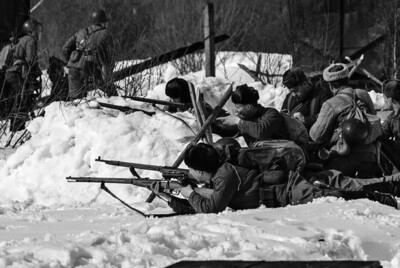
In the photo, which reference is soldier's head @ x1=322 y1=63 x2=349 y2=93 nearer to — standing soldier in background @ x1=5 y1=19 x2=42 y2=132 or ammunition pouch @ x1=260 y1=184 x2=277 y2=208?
ammunition pouch @ x1=260 y1=184 x2=277 y2=208

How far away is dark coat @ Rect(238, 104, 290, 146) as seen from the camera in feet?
33.4

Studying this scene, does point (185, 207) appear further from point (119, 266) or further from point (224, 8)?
point (224, 8)

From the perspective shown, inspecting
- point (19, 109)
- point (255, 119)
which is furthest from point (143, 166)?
point (19, 109)

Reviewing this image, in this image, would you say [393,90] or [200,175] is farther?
[393,90]

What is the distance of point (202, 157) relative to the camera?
893 cm

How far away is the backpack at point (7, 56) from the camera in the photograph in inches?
610

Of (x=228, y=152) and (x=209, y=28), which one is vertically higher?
(x=209, y=28)

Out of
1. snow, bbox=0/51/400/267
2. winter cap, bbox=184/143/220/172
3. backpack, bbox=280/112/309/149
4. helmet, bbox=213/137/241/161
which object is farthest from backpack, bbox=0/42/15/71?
winter cap, bbox=184/143/220/172

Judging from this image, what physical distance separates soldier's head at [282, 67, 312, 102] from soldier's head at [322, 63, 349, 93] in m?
0.27

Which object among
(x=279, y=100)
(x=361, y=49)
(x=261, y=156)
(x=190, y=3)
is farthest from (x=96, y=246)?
(x=190, y=3)

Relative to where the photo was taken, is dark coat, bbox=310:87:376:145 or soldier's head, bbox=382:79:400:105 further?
soldier's head, bbox=382:79:400:105

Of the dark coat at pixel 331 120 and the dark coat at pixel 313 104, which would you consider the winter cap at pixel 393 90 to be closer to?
the dark coat at pixel 313 104

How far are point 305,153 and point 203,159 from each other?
1625mm

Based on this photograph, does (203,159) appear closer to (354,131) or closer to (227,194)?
(227,194)
